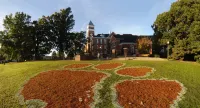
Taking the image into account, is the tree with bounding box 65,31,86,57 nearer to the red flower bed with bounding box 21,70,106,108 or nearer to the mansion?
the mansion

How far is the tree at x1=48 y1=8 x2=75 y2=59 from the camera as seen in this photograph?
232 ft

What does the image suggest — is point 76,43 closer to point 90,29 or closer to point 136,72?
point 90,29

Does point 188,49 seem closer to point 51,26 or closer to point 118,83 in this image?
point 118,83

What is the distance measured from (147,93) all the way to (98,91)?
13.6 ft

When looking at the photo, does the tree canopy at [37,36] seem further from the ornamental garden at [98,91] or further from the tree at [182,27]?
the ornamental garden at [98,91]

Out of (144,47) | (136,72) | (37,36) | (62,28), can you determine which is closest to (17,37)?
(37,36)

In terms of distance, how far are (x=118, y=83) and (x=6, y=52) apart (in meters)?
49.9

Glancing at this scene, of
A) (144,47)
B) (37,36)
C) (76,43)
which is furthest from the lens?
(76,43)

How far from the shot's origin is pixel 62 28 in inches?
2800

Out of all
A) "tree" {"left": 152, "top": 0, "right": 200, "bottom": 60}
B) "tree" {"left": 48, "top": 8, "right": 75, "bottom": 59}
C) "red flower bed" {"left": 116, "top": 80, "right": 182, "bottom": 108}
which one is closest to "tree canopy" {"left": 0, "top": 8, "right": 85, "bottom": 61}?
"tree" {"left": 48, "top": 8, "right": 75, "bottom": 59}

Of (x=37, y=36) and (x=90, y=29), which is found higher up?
(x=90, y=29)

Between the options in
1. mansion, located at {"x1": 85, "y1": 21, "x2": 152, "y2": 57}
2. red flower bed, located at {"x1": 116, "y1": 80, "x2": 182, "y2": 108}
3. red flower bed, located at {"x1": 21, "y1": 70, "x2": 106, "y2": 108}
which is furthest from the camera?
mansion, located at {"x1": 85, "y1": 21, "x2": 152, "y2": 57}

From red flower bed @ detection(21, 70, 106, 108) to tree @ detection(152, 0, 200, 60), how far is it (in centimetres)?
2475

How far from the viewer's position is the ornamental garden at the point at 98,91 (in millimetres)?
16969
